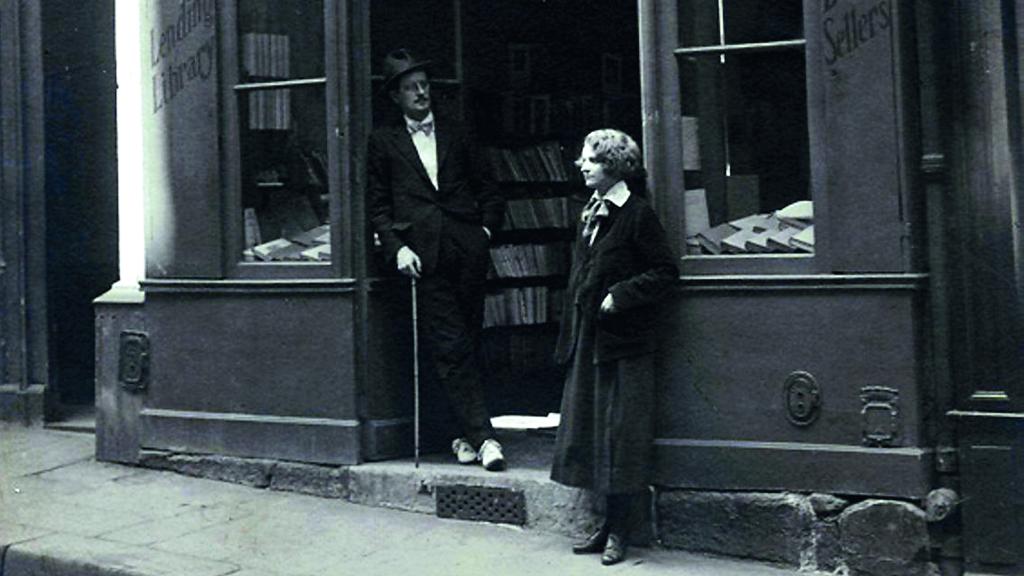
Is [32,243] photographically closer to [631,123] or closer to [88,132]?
[88,132]

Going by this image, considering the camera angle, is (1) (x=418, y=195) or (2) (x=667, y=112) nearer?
(2) (x=667, y=112)

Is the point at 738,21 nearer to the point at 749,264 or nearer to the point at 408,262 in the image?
the point at 749,264

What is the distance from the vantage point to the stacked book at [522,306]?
33.4 feet

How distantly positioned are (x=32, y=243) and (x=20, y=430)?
1480mm

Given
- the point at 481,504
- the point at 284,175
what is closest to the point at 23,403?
the point at 284,175

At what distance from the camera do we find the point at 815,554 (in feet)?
22.2

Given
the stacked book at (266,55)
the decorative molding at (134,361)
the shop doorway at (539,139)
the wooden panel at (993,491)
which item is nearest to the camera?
the wooden panel at (993,491)

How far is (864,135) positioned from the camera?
672cm

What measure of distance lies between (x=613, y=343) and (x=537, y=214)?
3535mm

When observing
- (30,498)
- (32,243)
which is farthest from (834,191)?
(32,243)

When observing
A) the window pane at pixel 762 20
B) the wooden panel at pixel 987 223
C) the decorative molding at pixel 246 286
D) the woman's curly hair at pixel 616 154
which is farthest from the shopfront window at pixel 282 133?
the wooden panel at pixel 987 223

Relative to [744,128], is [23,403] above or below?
below

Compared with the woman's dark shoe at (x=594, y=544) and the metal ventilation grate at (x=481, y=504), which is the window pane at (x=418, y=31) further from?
the woman's dark shoe at (x=594, y=544)

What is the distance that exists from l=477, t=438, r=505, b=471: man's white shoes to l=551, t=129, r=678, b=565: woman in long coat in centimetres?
77
